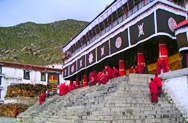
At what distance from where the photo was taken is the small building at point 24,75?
29641 mm

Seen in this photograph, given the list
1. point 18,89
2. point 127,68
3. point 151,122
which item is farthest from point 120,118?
point 18,89

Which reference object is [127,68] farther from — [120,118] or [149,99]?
[120,118]

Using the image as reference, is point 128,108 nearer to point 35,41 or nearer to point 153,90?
point 153,90

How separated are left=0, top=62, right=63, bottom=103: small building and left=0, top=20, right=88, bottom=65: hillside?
14968mm

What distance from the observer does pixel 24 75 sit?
31.8m

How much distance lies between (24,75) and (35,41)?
29265mm

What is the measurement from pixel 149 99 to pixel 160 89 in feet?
2.85

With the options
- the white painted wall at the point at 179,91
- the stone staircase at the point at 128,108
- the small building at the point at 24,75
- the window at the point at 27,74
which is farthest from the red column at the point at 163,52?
the window at the point at 27,74

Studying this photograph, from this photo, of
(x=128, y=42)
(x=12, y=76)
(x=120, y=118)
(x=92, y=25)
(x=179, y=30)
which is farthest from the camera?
(x=12, y=76)

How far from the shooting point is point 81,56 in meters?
23.4

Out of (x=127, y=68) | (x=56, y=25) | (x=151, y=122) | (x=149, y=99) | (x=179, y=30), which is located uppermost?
(x=56, y=25)

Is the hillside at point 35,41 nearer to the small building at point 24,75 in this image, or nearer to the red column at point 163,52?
the small building at point 24,75

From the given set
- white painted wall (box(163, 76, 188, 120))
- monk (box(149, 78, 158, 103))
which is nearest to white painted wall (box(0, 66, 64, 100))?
monk (box(149, 78, 158, 103))

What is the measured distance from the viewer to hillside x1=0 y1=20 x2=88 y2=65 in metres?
50.9
